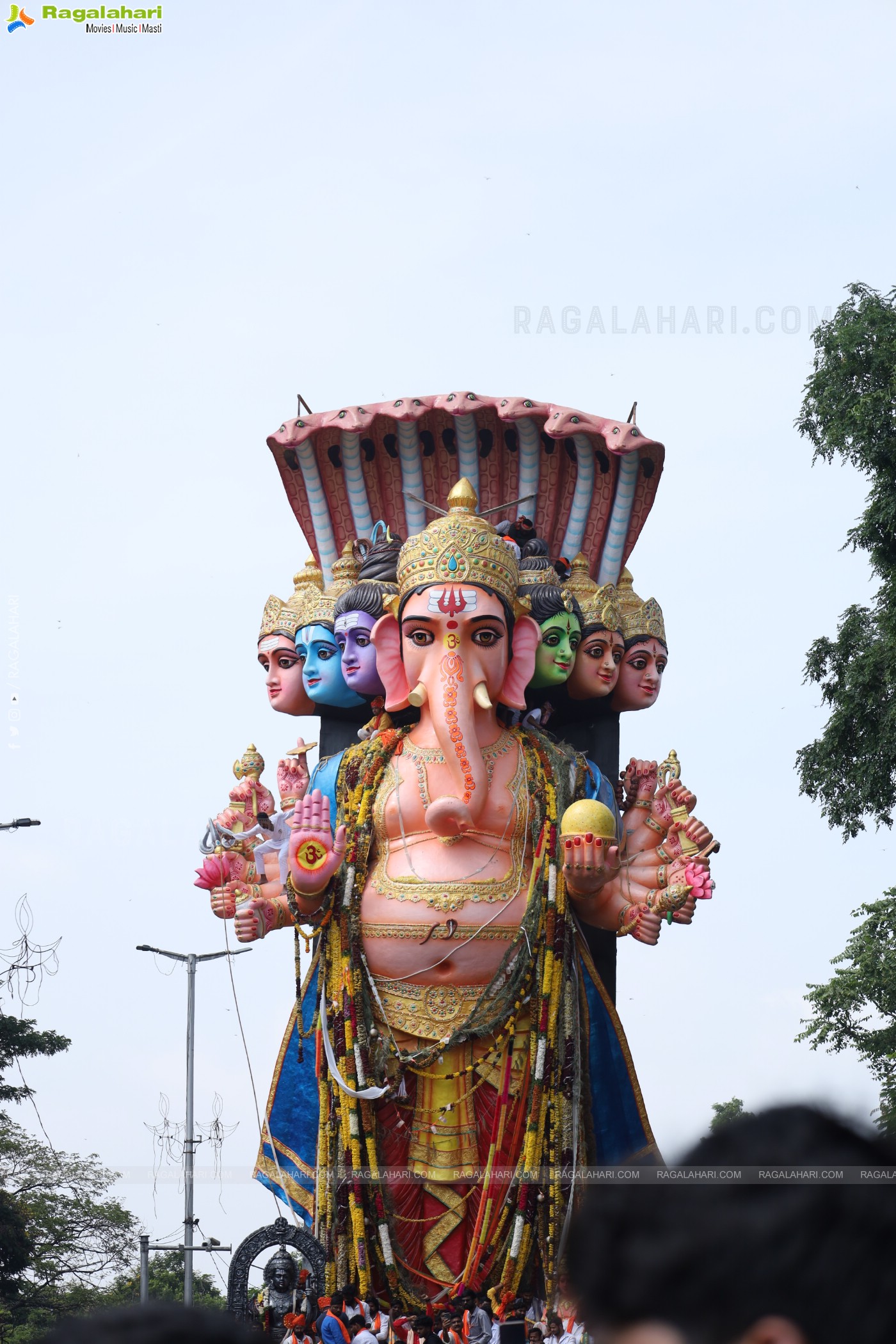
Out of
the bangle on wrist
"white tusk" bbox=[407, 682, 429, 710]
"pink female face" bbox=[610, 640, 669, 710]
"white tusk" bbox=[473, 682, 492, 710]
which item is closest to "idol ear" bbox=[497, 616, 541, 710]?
"white tusk" bbox=[473, 682, 492, 710]

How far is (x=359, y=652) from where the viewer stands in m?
12.9

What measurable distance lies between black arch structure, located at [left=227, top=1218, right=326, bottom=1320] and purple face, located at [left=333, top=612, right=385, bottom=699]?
3.82 m

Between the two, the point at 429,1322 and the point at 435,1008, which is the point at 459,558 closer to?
the point at 435,1008

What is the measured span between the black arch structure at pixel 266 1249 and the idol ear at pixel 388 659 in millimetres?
3645

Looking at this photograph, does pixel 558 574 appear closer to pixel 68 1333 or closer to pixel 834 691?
pixel 834 691

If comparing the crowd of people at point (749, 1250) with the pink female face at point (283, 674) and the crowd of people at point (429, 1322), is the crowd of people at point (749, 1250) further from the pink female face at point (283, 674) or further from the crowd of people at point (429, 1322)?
the pink female face at point (283, 674)

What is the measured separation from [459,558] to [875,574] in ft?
14.5

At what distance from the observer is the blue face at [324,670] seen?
13367 millimetres

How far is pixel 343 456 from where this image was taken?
1388cm

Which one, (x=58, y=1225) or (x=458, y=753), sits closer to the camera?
(x=458, y=753)

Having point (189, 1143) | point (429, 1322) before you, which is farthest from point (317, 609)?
point (189, 1143)

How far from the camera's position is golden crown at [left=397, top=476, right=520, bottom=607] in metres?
12.2

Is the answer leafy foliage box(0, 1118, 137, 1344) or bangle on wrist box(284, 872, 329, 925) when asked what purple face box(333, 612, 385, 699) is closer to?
bangle on wrist box(284, 872, 329, 925)

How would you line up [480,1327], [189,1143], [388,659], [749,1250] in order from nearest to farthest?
1. [749,1250]
2. [480,1327]
3. [388,659]
4. [189,1143]
